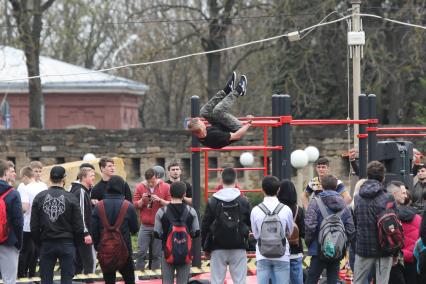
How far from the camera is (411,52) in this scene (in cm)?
3669

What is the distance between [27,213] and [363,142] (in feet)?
15.7

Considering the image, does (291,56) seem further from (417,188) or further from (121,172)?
(417,188)

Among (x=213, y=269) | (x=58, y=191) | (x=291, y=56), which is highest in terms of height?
(x=291, y=56)

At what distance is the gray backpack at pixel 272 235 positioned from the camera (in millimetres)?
13805

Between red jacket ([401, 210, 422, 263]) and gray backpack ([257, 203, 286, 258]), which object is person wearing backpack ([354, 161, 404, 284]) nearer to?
red jacket ([401, 210, 422, 263])

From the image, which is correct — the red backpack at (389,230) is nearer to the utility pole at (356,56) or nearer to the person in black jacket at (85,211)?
the person in black jacket at (85,211)

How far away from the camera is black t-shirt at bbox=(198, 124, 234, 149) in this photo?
1514 centimetres

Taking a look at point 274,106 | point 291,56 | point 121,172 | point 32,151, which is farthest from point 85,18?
point 274,106

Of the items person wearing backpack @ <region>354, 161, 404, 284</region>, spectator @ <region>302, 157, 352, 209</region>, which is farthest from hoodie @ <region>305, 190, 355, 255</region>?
spectator @ <region>302, 157, 352, 209</region>

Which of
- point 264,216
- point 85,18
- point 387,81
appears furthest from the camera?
point 85,18

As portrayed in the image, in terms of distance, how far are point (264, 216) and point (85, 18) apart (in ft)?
139

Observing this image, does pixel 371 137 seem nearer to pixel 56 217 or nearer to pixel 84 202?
pixel 84 202

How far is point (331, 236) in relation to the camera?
46.6 feet

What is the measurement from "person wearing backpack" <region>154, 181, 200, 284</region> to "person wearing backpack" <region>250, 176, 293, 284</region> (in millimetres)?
1018
